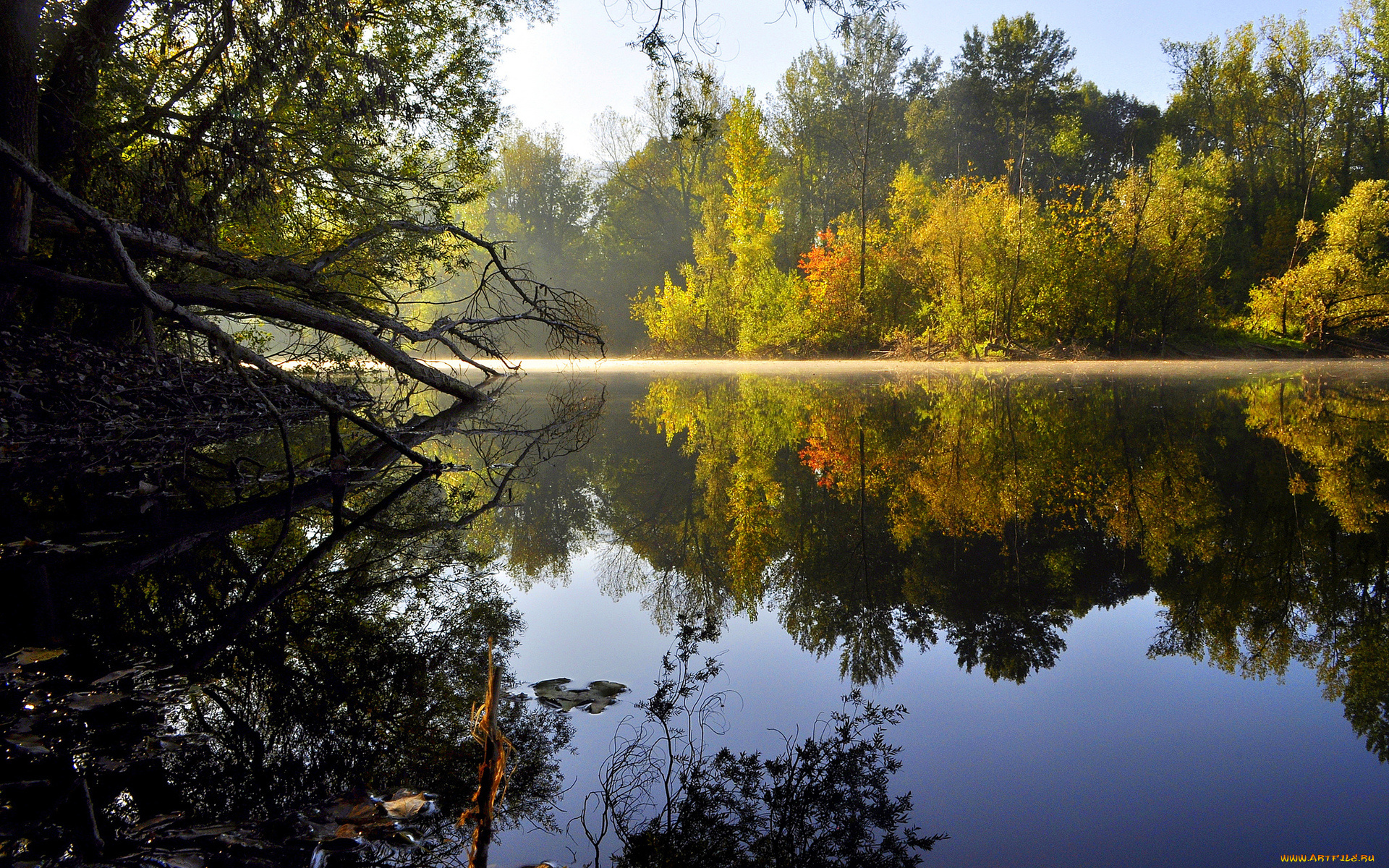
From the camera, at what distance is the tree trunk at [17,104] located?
7906 mm

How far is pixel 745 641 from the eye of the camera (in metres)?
2.90

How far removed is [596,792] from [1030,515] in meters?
3.58

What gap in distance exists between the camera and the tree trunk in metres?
7.91

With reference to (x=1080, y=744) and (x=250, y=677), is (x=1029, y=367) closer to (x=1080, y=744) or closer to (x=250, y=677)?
(x=1080, y=744)

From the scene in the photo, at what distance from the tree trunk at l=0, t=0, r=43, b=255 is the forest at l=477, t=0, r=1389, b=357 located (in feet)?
31.8

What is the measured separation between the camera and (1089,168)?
41.7 metres

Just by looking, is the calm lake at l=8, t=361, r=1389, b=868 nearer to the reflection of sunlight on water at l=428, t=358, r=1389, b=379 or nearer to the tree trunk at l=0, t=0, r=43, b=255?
the tree trunk at l=0, t=0, r=43, b=255

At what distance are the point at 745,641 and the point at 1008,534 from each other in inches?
82.9

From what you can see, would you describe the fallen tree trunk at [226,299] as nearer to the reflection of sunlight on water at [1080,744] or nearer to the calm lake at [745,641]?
the calm lake at [745,641]

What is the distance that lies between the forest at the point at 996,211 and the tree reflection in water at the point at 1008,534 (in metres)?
6.14

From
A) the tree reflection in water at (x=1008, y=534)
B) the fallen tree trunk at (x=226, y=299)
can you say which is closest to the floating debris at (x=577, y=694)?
the tree reflection in water at (x=1008, y=534)

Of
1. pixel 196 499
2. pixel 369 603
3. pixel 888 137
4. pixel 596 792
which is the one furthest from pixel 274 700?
pixel 888 137

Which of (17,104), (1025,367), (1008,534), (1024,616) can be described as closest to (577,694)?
(1024,616)

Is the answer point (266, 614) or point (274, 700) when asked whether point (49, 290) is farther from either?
point (274, 700)
